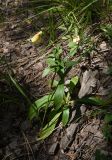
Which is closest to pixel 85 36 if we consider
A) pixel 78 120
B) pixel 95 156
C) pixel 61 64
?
pixel 61 64

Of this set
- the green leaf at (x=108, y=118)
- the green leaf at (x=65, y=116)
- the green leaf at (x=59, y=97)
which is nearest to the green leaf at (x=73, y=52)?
the green leaf at (x=59, y=97)

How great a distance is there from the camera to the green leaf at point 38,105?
2.66m

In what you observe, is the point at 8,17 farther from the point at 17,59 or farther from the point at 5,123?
the point at 5,123

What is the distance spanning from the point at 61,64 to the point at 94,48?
0.38 meters

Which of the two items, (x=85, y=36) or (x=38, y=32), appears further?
(x=38, y=32)

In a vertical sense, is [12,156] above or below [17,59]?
below

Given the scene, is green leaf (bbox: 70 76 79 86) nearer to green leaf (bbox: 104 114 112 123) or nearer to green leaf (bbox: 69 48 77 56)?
green leaf (bbox: 69 48 77 56)

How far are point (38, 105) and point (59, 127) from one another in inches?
9.6

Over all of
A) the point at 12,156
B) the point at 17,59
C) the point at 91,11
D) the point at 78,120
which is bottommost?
the point at 12,156

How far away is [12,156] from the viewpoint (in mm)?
2531

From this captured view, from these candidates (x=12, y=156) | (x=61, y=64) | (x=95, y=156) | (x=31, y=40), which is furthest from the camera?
(x=31, y=40)

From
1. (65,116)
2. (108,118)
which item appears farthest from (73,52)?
(108,118)

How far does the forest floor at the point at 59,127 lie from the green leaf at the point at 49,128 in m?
0.04

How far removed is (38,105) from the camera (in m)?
2.69
